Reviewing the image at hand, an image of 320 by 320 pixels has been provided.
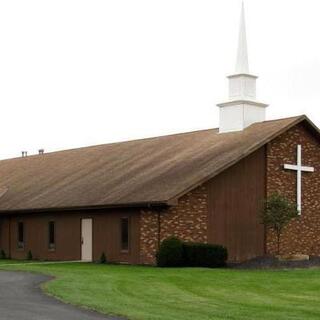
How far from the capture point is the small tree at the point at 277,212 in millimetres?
31625

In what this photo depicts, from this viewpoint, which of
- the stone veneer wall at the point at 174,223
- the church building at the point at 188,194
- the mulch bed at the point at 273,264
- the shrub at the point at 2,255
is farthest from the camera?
the shrub at the point at 2,255

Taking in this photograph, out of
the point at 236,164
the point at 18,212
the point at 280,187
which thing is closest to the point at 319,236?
the point at 280,187

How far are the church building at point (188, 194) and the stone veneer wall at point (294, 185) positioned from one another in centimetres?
4

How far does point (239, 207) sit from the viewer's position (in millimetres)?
33000

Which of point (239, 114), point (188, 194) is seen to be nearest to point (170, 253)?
point (188, 194)

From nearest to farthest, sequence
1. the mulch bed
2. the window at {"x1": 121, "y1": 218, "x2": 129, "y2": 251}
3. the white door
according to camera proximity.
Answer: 1. the mulch bed
2. the window at {"x1": 121, "y1": 218, "x2": 129, "y2": 251}
3. the white door

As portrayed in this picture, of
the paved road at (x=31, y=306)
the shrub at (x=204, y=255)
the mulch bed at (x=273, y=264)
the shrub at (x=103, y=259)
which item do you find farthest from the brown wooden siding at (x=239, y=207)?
the paved road at (x=31, y=306)

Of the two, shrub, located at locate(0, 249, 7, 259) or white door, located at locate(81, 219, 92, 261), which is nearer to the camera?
white door, located at locate(81, 219, 92, 261)

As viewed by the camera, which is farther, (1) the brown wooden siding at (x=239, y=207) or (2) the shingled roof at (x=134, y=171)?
(1) the brown wooden siding at (x=239, y=207)

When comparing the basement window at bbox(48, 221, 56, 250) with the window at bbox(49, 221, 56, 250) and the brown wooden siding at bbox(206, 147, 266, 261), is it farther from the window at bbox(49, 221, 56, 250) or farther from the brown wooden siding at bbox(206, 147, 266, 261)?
the brown wooden siding at bbox(206, 147, 266, 261)

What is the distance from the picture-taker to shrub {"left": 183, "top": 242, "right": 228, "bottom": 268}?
29.5 meters

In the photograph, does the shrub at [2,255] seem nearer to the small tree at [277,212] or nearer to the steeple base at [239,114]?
the steeple base at [239,114]

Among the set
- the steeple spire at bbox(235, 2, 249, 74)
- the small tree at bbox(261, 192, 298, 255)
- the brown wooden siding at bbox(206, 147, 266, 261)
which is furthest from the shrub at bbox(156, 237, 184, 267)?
the steeple spire at bbox(235, 2, 249, 74)

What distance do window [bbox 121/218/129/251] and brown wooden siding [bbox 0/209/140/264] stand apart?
0.19 meters
